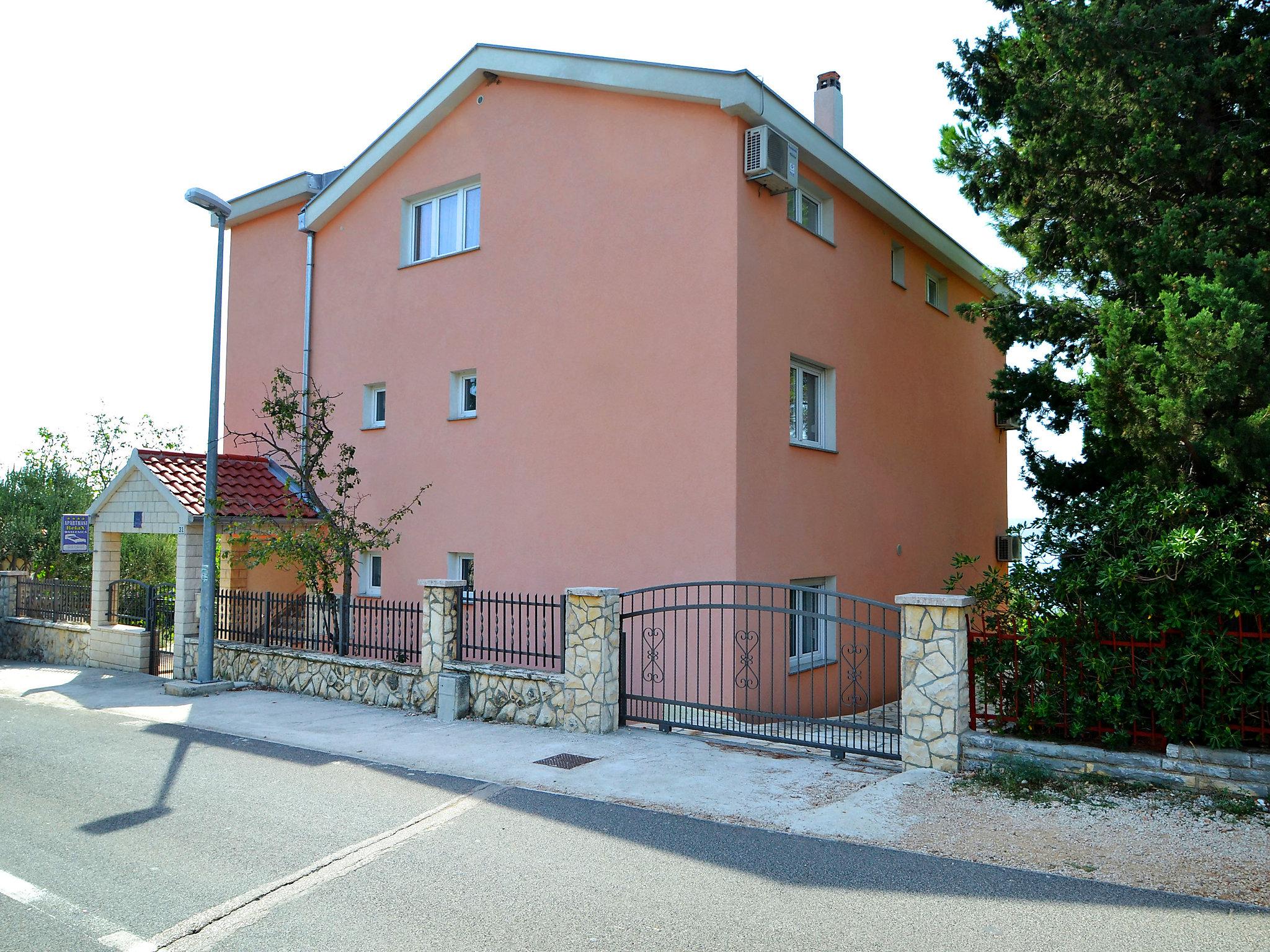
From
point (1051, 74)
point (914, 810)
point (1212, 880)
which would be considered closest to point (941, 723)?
point (914, 810)

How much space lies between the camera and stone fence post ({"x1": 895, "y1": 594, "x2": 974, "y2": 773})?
7.65 m

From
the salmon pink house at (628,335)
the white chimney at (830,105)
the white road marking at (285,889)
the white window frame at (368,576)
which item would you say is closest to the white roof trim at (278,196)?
the salmon pink house at (628,335)

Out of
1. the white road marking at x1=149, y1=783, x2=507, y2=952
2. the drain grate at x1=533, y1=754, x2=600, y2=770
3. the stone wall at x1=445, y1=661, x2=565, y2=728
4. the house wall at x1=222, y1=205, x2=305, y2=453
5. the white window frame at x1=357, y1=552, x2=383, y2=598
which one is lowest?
the white road marking at x1=149, y1=783, x2=507, y2=952

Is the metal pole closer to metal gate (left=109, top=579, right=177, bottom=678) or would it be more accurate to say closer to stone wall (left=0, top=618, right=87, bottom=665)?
metal gate (left=109, top=579, right=177, bottom=678)

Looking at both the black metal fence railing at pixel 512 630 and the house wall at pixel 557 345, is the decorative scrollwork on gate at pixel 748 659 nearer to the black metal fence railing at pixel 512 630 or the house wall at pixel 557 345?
the house wall at pixel 557 345

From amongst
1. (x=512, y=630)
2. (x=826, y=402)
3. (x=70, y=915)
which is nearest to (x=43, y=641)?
(x=512, y=630)

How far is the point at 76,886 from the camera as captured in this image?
5285 millimetres

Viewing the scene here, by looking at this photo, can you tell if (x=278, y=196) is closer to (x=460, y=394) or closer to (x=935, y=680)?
(x=460, y=394)

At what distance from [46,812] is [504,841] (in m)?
3.51

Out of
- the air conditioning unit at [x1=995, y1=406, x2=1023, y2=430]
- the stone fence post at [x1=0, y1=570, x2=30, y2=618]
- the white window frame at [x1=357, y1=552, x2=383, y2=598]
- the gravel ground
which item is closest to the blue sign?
the stone fence post at [x1=0, y1=570, x2=30, y2=618]

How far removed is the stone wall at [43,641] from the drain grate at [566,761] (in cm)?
1129

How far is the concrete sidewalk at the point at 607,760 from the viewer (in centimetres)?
680

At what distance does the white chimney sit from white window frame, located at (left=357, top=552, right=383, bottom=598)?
1003 cm

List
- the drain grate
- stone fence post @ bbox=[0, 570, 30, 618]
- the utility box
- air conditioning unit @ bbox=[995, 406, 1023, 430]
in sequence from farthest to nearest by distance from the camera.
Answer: stone fence post @ bbox=[0, 570, 30, 618]
air conditioning unit @ bbox=[995, 406, 1023, 430]
the utility box
the drain grate
